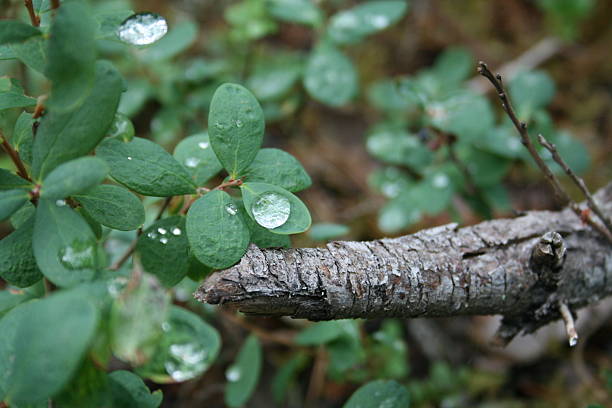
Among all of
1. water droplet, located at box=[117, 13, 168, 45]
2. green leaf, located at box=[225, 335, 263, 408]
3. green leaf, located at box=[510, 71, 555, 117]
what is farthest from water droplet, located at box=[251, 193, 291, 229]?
green leaf, located at box=[510, 71, 555, 117]

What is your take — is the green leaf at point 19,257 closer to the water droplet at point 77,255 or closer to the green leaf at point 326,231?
the water droplet at point 77,255

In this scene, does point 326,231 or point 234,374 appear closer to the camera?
point 326,231

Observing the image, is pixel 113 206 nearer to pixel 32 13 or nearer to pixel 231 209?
pixel 231 209

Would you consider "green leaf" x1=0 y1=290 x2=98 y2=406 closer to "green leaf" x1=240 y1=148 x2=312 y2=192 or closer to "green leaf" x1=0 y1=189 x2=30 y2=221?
"green leaf" x1=0 y1=189 x2=30 y2=221

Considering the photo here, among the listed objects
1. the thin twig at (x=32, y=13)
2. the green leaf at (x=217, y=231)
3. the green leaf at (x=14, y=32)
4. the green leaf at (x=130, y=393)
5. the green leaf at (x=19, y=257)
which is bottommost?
the green leaf at (x=130, y=393)

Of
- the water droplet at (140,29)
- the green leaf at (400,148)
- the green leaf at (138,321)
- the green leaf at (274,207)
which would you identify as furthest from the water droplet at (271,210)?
the green leaf at (400,148)

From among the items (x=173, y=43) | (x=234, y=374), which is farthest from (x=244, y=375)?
(x=173, y=43)
